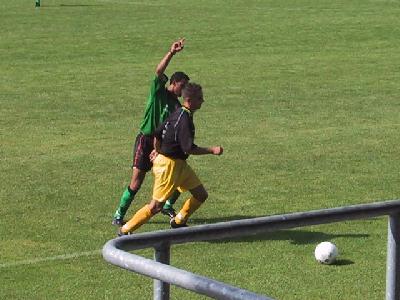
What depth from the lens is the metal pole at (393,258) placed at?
5.13 meters

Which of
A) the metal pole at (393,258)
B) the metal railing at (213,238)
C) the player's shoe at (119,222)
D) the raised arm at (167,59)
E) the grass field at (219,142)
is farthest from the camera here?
the player's shoe at (119,222)

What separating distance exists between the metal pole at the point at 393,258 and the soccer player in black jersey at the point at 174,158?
5719 mm

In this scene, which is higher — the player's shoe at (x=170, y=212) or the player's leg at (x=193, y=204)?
the player's leg at (x=193, y=204)

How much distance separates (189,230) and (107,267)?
20.7 feet

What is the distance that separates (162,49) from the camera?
102 ft

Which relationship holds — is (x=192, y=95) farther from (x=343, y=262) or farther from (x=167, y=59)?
(x=343, y=262)

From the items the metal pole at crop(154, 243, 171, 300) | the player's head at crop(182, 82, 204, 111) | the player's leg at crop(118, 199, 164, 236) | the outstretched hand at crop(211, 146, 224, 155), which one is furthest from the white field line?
the metal pole at crop(154, 243, 171, 300)

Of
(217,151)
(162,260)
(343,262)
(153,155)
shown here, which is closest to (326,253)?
(343,262)

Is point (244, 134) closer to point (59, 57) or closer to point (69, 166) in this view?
point (69, 166)

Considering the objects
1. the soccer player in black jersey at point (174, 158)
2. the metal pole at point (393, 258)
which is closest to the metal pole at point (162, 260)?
the metal pole at point (393, 258)

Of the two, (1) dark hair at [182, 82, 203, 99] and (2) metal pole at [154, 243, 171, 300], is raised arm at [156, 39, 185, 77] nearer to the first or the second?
(1) dark hair at [182, 82, 203, 99]

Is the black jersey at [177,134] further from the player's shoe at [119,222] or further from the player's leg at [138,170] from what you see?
→ the player's shoe at [119,222]

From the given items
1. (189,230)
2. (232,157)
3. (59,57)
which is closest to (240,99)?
(232,157)

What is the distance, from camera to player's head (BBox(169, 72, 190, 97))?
11312mm
